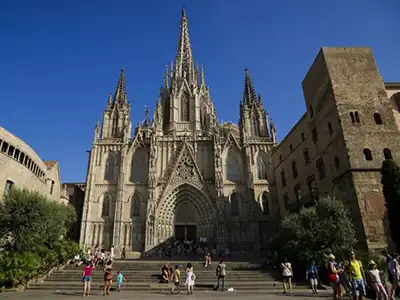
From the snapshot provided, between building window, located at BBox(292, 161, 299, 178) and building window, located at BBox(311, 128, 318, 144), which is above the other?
building window, located at BBox(311, 128, 318, 144)

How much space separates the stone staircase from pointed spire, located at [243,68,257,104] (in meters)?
26.0

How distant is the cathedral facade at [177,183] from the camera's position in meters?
29.9

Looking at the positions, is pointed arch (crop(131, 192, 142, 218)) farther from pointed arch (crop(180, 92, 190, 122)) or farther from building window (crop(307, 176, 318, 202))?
building window (crop(307, 176, 318, 202))

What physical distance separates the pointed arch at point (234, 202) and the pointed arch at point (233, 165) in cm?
199

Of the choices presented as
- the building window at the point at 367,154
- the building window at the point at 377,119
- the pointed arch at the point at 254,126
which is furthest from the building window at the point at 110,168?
the building window at the point at 377,119

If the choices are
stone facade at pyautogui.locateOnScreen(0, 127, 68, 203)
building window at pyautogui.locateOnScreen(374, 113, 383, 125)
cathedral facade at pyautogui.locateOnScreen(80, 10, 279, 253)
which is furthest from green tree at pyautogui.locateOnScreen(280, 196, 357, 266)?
stone facade at pyautogui.locateOnScreen(0, 127, 68, 203)

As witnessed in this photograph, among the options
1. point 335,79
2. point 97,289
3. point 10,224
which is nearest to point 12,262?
point 10,224

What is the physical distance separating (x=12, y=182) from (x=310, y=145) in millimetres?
27103

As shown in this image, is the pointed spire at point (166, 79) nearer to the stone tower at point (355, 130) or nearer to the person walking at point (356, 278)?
the stone tower at point (355, 130)

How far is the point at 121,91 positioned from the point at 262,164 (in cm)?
2319

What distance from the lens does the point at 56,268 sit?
59.9 feet

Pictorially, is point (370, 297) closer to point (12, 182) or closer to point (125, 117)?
point (12, 182)

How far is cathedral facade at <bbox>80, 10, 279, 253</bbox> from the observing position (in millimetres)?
29906

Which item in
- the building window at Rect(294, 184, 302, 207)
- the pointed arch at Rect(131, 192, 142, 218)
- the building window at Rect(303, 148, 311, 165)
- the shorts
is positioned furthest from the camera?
the pointed arch at Rect(131, 192, 142, 218)
